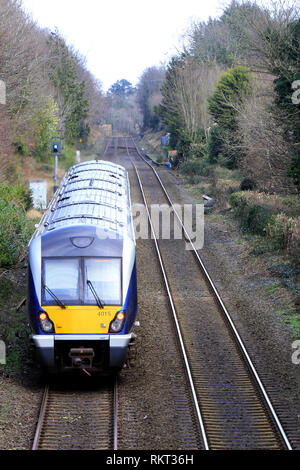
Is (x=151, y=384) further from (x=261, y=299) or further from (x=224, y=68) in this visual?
(x=224, y=68)

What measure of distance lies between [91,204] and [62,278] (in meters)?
3.20

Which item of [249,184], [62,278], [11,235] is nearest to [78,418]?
[62,278]

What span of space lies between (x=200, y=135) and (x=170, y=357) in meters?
36.3

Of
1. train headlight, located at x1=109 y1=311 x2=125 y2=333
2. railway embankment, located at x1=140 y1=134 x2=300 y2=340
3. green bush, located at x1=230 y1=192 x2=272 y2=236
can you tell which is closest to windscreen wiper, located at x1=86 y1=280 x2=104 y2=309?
train headlight, located at x1=109 y1=311 x2=125 y2=333

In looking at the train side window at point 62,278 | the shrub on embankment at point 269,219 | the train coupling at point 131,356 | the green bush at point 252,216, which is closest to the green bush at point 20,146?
the shrub on embankment at point 269,219

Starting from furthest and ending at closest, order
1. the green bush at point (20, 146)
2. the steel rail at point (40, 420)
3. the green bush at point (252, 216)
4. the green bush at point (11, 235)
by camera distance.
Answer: the green bush at point (20, 146) → the green bush at point (252, 216) → the green bush at point (11, 235) → the steel rail at point (40, 420)

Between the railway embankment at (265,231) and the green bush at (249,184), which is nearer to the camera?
the railway embankment at (265,231)

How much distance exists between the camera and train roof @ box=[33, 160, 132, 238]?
11766mm

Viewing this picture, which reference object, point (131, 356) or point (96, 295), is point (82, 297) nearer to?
point (96, 295)

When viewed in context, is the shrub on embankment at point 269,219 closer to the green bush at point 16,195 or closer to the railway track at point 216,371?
the railway track at point 216,371

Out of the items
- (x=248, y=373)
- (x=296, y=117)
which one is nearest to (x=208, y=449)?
(x=248, y=373)

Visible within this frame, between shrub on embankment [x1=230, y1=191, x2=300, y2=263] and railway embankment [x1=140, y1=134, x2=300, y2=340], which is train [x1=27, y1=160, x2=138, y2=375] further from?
shrub on embankment [x1=230, y1=191, x2=300, y2=263]

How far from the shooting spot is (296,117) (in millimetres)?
20766

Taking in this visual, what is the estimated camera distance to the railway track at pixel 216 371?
351 inches
